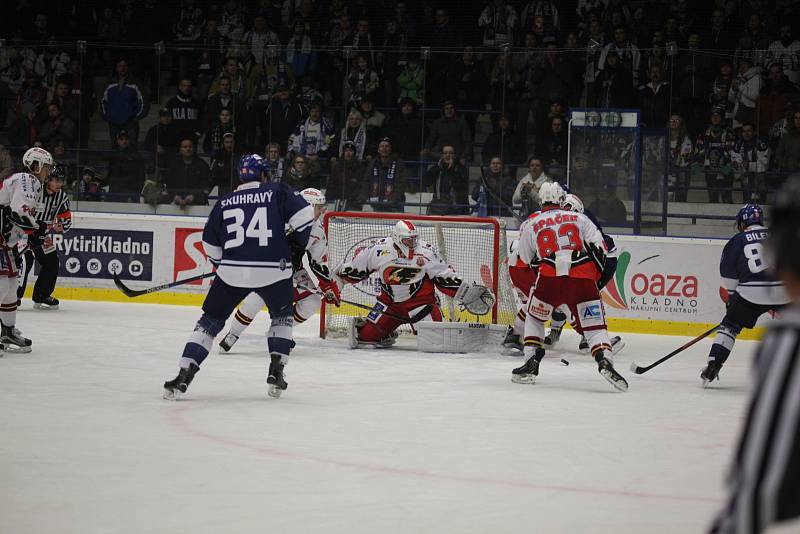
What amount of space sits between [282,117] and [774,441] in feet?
29.9

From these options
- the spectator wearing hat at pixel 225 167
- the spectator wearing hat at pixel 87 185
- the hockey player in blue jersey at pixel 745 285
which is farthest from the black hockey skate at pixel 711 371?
the spectator wearing hat at pixel 87 185

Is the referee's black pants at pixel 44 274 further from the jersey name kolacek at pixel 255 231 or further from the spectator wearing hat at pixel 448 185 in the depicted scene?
the jersey name kolacek at pixel 255 231

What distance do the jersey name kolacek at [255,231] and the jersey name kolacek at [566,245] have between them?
4.97 feet

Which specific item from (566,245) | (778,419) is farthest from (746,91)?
(778,419)

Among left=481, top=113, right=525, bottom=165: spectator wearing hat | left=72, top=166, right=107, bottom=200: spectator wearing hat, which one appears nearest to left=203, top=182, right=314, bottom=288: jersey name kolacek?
left=481, top=113, right=525, bottom=165: spectator wearing hat

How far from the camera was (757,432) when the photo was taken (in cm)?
180

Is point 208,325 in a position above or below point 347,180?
below

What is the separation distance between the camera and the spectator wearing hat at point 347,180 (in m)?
10.3

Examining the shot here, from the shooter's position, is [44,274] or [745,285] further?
[44,274]

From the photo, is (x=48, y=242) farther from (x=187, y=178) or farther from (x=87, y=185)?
(x=187, y=178)

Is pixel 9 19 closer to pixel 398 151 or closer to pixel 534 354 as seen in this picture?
pixel 398 151

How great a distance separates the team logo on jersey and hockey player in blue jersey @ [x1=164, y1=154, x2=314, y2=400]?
235cm

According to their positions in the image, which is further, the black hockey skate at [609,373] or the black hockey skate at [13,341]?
the black hockey skate at [13,341]

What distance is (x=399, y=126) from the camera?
1034 centimetres
